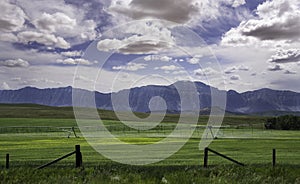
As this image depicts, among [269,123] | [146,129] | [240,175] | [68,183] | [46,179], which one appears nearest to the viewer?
[68,183]

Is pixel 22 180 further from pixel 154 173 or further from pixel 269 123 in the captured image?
pixel 269 123

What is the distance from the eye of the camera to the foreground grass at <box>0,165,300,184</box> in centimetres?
1479

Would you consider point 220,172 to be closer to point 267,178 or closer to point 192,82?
point 267,178

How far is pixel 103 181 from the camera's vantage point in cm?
1440

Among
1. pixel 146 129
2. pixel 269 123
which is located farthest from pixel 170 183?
pixel 269 123

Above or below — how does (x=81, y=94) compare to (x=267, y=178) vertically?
above

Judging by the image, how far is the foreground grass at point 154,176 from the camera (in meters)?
14.8

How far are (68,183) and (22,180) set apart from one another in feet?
6.54

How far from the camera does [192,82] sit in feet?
106

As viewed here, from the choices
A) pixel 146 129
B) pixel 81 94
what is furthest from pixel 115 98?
pixel 146 129

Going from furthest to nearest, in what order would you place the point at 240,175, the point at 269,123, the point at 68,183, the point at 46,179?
the point at 269,123
the point at 240,175
the point at 46,179
the point at 68,183

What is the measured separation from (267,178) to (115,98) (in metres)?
16.7

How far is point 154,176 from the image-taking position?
53.0 ft

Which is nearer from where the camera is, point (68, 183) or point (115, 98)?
point (68, 183)
